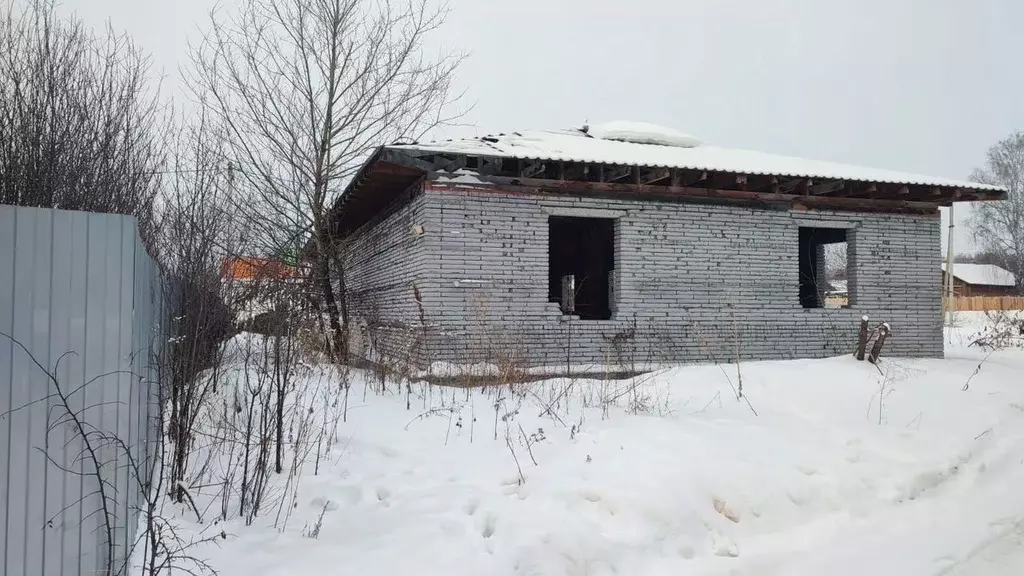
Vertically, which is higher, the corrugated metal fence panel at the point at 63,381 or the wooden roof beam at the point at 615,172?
the wooden roof beam at the point at 615,172

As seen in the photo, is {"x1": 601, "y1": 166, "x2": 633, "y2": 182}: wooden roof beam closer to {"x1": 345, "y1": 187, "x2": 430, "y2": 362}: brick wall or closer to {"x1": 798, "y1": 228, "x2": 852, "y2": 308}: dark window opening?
{"x1": 345, "y1": 187, "x2": 430, "y2": 362}: brick wall

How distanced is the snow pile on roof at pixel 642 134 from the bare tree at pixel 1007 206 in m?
32.9

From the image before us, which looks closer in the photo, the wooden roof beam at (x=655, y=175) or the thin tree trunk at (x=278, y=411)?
the thin tree trunk at (x=278, y=411)

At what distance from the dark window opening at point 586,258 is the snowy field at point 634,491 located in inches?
266

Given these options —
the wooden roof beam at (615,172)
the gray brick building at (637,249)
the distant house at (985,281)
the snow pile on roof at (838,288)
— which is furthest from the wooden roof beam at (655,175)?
the distant house at (985,281)

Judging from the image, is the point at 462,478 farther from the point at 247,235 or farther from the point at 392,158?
the point at 247,235

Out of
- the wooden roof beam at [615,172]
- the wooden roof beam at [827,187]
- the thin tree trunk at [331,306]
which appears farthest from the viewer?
the thin tree trunk at [331,306]

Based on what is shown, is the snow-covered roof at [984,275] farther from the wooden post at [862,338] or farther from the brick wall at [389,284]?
the brick wall at [389,284]

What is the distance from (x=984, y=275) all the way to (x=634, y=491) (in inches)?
2194

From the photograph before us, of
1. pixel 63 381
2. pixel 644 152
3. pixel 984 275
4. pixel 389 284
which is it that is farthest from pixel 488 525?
pixel 984 275

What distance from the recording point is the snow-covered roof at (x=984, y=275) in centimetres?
4628

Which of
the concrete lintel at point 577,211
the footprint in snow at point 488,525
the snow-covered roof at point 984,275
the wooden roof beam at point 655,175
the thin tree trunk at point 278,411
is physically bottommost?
the footprint in snow at point 488,525

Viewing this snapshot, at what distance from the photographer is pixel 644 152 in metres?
10.4

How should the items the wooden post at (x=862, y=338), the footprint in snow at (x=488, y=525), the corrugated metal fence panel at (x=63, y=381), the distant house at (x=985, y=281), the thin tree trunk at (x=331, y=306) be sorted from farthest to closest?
the distant house at (x=985, y=281) → the thin tree trunk at (x=331, y=306) → the wooden post at (x=862, y=338) → the footprint in snow at (x=488, y=525) → the corrugated metal fence panel at (x=63, y=381)
